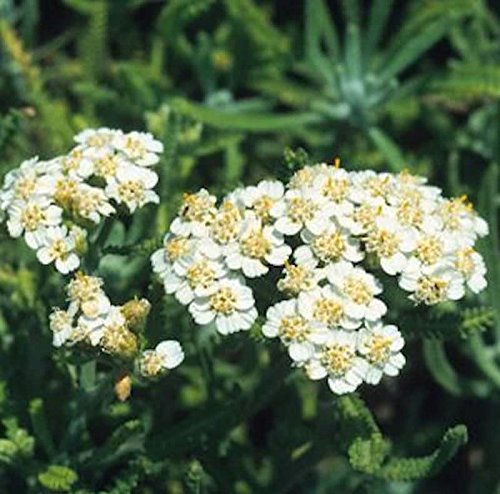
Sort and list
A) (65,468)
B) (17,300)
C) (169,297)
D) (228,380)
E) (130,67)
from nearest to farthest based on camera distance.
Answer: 1. (65,468)
2. (169,297)
3. (17,300)
4. (228,380)
5. (130,67)

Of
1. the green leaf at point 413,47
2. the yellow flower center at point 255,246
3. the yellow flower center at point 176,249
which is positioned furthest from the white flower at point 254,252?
the green leaf at point 413,47

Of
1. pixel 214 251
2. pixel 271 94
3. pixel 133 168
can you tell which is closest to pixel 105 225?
pixel 133 168

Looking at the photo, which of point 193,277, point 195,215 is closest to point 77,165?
point 195,215

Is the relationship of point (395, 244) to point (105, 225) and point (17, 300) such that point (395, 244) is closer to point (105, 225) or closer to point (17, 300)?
point (105, 225)

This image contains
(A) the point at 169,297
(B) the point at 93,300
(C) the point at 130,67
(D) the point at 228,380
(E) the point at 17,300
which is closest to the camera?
(B) the point at 93,300

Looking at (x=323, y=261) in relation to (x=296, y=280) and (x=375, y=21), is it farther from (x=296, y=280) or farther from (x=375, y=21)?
(x=375, y=21)

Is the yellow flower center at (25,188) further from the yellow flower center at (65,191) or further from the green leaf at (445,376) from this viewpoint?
the green leaf at (445,376)
